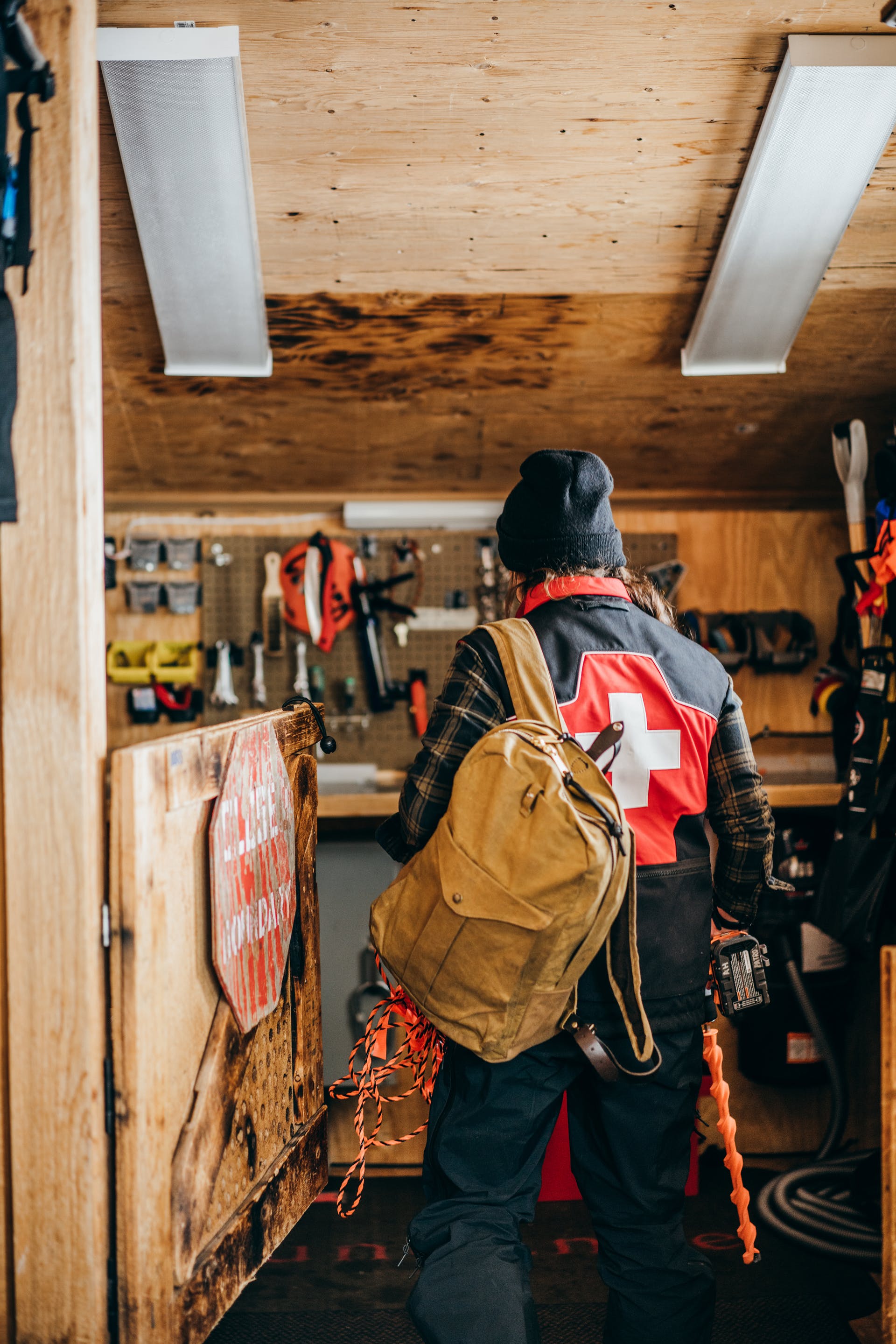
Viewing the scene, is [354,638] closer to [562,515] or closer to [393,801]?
[393,801]

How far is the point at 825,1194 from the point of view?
2.31 m

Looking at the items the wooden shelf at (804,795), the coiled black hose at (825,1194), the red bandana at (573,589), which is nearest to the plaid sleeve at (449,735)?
the red bandana at (573,589)

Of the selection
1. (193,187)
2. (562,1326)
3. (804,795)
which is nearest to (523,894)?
(562,1326)

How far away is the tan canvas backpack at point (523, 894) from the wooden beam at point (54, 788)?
18.0 inches

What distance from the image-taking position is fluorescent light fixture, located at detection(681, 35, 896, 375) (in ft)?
5.99

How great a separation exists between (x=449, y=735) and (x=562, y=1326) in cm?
129

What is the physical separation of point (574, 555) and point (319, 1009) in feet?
3.39

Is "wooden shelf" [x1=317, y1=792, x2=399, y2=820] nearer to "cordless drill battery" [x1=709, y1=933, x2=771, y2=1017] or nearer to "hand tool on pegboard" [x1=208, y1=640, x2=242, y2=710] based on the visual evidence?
"hand tool on pegboard" [x1=208, y1=640, x2=242, y2=710]

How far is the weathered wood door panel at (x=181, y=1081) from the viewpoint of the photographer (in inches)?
46.1

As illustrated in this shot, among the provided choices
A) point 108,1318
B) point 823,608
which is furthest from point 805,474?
point 108,1318

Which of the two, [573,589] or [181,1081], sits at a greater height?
[573,589]

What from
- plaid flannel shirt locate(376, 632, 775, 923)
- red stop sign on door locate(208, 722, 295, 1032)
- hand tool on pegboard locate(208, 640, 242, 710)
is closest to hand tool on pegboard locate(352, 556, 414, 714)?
hand tool on pegboard locate(208, 640, 242, 710)

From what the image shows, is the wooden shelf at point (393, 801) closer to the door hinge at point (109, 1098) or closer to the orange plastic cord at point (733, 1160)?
the orange plastic cord at point (733, 1160)

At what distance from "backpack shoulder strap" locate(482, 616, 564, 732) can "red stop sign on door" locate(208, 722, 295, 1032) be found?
420 millimetres
